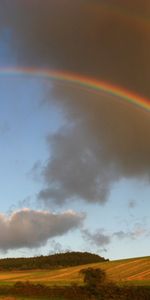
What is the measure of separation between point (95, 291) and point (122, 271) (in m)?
23.3

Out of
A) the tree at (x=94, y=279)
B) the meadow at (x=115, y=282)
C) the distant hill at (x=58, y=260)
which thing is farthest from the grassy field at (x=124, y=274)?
the distant hill at (x=58, y=260)

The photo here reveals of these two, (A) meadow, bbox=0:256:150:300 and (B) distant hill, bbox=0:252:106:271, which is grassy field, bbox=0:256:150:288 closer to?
(A) meadow, bbox=0:256:150:300

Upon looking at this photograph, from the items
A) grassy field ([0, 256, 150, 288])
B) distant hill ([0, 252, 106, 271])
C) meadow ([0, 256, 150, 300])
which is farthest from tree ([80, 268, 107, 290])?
distant hill ([0, 252, 106, 271])

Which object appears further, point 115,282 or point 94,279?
point 115,282

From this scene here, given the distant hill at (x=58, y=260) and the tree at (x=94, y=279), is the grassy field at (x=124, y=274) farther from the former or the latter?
the distant hill at (x=58, y=260)

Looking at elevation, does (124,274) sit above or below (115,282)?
above

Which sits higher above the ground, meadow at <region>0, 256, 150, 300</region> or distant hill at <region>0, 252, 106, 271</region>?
distant hill at <region>0, 252, 106, 271</region>

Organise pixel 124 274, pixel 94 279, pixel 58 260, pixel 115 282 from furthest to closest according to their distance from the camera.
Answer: pixel 58 260
pixel 124 274
pixel 115 282
pixel 94 279

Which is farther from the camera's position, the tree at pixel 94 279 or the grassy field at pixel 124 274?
the grassy field at pixel 124 274

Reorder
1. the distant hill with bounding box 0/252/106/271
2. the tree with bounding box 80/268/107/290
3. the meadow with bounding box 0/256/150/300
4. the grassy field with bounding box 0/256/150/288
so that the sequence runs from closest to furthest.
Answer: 1. the meadow with bounding box 0/256/150/300
2. the tree with bounding box 80/268/107/290
3. the grassy field with bounding box 0/256/150/288
4. the distant hill with bounding box 0/252/106/271

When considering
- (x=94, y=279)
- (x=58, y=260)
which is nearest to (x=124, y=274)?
(x=94, y=279)

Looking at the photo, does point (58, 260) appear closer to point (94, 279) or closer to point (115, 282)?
point (115, 282)

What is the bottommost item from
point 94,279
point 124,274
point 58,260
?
point 94,279

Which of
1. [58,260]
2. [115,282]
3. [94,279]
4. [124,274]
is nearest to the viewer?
[94,279]
